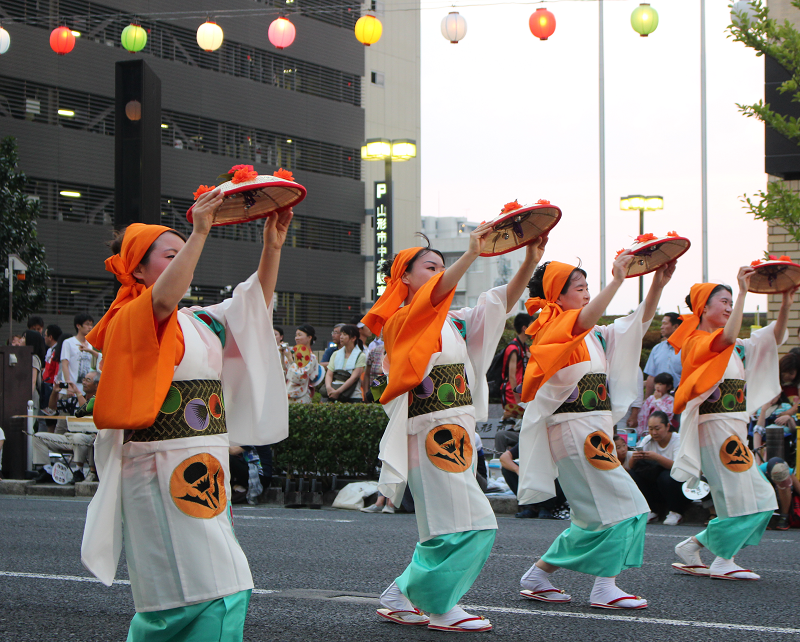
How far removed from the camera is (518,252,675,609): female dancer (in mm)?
5090

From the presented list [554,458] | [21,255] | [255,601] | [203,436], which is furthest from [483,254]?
[21,255]

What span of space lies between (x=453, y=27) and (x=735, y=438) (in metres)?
8.99

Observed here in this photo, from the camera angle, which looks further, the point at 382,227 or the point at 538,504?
the point at 382,227

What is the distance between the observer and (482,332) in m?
4.96

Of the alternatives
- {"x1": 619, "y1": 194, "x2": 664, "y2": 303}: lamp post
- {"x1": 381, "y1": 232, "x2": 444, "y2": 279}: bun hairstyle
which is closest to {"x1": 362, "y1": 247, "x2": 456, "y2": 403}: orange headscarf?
{"x1": 381, "y1": 232, "x2": 444, "y2": 279}: bun hairstyle

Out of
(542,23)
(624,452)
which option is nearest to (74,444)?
(624,452)

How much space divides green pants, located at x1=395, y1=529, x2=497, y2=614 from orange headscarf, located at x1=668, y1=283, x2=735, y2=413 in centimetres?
220

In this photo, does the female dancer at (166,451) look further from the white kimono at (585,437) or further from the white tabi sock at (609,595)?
the white tabi sock at (609,595)

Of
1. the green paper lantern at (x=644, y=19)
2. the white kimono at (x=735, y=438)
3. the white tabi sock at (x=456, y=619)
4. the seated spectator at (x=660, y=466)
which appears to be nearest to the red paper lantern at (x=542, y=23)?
the green paper lantern at (x=644, y=19)

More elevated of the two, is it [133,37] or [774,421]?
[133,37]

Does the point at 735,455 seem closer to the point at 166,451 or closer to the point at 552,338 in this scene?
the point at 552,338

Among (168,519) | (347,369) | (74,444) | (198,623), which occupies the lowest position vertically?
(74,444)

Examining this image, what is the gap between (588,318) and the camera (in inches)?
203

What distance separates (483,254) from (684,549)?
9.16 ft
